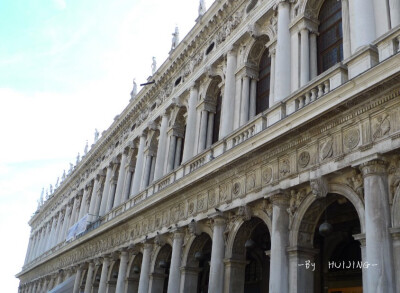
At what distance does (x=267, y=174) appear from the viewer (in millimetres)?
12148

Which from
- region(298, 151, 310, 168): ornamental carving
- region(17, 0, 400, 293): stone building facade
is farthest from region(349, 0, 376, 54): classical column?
region(298, 151, 310, 168): ornamental carving

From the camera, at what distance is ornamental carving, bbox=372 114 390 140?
29.6 feet

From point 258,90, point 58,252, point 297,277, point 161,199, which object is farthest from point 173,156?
point 58,252

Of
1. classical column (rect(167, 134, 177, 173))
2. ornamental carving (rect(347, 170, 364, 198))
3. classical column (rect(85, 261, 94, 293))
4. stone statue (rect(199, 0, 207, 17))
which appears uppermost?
stone statue (rect(199, 0, 207, 17))

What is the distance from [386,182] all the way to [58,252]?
96.8ft

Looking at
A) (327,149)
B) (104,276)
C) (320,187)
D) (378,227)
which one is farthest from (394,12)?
(104,276)

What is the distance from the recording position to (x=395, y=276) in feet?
27.3

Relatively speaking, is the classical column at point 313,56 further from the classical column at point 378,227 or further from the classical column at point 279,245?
the classical column at point 378,227

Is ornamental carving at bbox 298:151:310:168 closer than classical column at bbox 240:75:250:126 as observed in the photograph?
Yes

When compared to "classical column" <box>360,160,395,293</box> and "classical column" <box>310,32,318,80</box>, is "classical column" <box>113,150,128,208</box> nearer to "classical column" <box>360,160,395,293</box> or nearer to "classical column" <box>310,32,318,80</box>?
"classical column" <box>310,32,318,80</box>

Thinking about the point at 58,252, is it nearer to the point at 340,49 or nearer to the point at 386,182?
the point at 340,49

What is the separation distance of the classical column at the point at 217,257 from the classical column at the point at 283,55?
397cm

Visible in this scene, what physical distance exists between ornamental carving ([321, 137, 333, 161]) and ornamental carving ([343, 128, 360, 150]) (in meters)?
0.41

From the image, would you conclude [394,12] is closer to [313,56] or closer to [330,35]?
[330,35]
